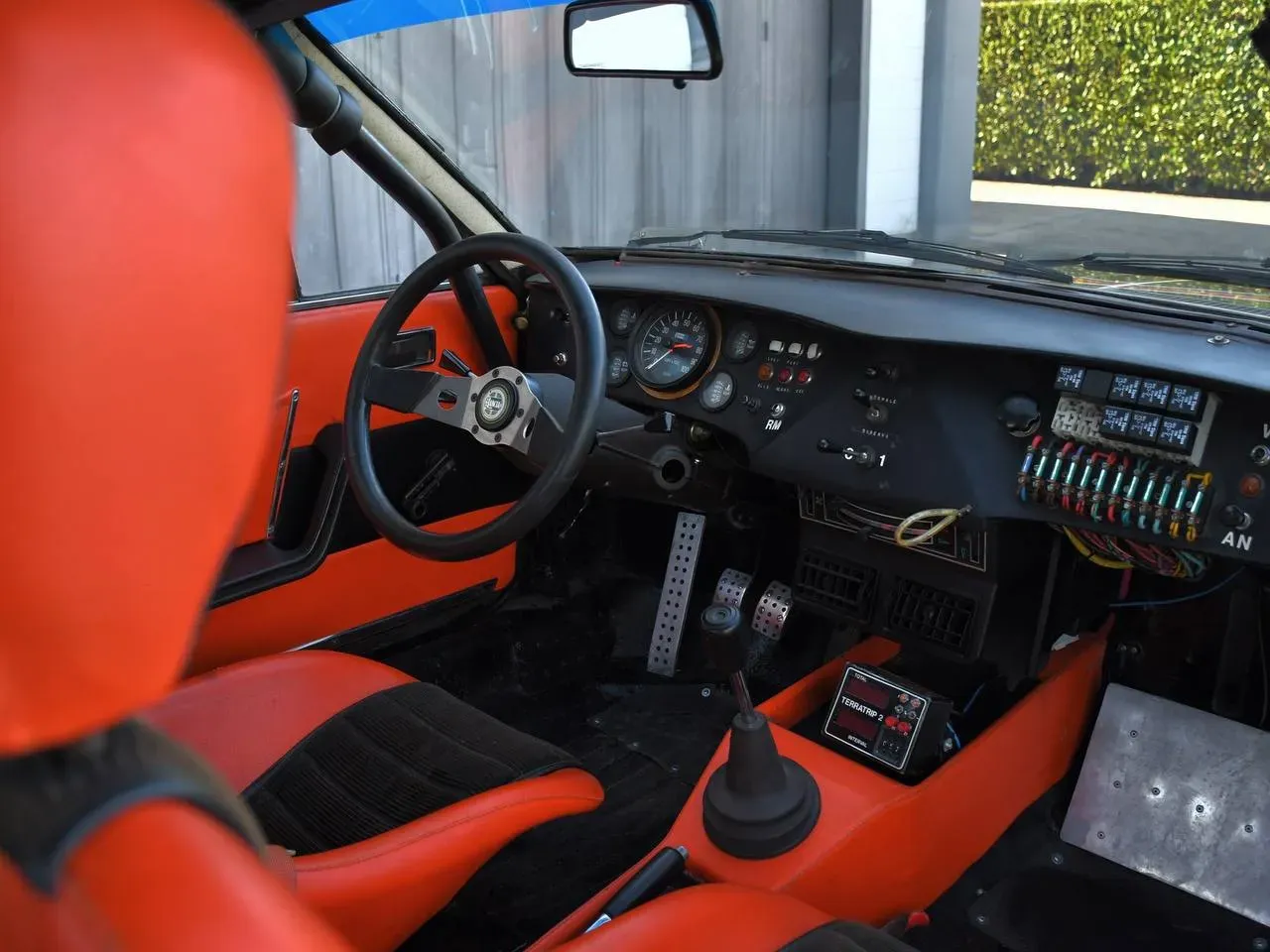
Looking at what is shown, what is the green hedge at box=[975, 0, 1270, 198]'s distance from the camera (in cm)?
195

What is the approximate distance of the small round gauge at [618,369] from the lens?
2.48m

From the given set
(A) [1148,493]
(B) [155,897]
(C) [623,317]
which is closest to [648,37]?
(C) [623,317]

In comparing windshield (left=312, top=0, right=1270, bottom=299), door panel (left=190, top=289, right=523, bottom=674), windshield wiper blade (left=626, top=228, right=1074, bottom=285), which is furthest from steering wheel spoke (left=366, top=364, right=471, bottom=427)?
windshield wiper blade (left=626, top=228, right=1074, bottom=285)

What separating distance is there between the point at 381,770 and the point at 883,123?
4649 millimetres

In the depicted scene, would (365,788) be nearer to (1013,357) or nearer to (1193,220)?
(1013,357)

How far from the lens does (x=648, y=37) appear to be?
97.5 inches

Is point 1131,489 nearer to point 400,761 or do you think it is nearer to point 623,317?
point 623,317

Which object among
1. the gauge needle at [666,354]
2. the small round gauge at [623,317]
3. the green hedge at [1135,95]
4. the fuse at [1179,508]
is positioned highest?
the green hedge at [1135,95]

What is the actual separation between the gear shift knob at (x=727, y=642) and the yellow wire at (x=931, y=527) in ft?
1.36

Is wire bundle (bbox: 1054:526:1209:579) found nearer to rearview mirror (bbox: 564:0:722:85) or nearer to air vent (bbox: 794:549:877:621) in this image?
air vent (bbox: 794:549:877:621)

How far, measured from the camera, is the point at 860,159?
233 inches

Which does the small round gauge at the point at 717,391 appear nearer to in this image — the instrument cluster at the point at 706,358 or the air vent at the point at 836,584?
the instrument cluster at the point at 706,358

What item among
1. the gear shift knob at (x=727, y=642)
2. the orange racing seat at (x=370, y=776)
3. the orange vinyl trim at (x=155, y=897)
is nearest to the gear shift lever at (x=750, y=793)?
the gear shift knob at (x=727, y=642)

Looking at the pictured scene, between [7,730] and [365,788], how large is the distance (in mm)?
1429
